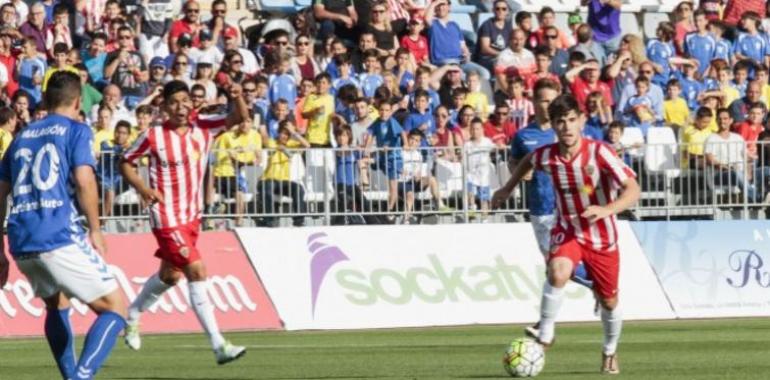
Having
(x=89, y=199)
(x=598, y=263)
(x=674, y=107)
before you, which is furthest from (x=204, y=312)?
(x=674, y=107)

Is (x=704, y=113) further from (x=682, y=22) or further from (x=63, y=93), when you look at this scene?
(x=63, y=93)

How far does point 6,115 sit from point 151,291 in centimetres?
547

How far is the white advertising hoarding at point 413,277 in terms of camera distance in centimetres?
2241

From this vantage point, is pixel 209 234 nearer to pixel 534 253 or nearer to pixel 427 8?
pixel 534 253

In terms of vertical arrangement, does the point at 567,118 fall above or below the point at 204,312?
above

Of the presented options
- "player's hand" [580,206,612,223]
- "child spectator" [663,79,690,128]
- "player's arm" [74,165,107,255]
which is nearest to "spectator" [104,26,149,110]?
"child spectator" [663,79,690,128]

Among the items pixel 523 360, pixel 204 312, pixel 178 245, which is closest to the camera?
pixel 523 360

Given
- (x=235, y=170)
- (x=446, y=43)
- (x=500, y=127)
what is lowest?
(x=235, y=170)

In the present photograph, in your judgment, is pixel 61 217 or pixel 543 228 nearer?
pixel 61 217

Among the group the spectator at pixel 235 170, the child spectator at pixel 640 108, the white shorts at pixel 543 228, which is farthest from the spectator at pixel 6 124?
the child spectator at pixel 640 108

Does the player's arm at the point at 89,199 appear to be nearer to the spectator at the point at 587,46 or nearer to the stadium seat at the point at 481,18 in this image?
the spectator at the point at 587,46

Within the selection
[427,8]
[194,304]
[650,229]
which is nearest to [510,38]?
[427,8]

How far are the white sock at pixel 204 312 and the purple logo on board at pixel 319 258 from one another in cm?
602

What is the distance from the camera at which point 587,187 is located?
1437 centimetres
